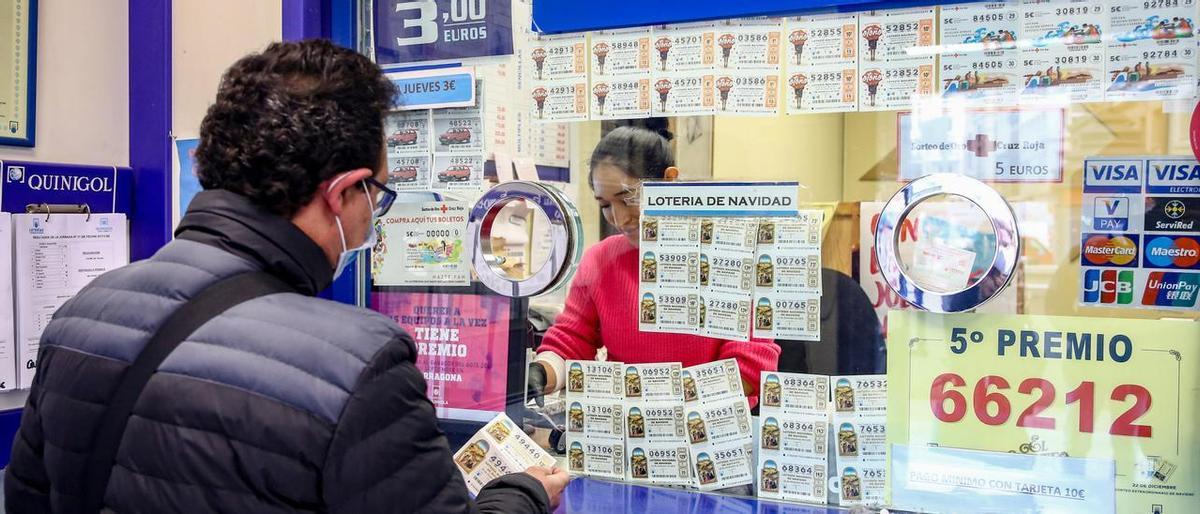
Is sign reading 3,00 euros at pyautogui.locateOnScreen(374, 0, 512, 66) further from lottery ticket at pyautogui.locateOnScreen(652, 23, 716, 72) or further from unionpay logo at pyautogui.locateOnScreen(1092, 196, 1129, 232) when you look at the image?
unionpay logo at pyautogui.locateOnScreen(1092, 196, 1129, 232)

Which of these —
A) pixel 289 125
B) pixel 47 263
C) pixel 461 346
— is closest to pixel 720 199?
pixel 461 346

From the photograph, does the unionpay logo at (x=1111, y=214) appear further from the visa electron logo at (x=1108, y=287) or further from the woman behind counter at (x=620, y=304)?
the woman behind counter at (x=620, y=304)

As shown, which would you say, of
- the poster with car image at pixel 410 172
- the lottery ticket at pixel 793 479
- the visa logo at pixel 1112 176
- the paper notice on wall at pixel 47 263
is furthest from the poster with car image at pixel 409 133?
the visa logo at pixel 1112 176

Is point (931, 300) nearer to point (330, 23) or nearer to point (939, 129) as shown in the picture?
point (939, 129)

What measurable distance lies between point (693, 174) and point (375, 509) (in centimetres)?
92

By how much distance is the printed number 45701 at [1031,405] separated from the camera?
1.52m

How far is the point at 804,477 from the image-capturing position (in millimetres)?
1751

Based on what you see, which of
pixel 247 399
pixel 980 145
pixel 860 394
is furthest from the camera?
pixel 860 394

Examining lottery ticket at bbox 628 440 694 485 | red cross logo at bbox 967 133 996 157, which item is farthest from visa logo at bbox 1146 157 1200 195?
lottery ticket at bbox 628 440 694 485

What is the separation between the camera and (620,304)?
6.27 ft

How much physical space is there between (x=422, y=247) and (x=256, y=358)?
99cm

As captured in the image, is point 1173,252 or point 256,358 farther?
point 1173,252

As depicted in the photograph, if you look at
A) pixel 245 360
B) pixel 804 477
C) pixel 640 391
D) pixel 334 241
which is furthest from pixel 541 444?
pixel 245 360

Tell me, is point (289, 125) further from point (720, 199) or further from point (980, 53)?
point (980, 53)
